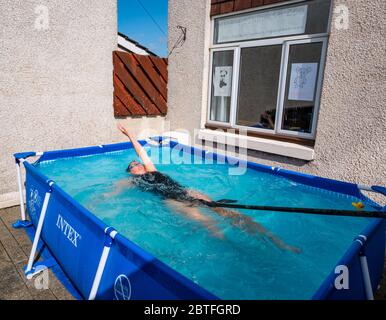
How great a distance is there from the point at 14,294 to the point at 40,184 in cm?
127

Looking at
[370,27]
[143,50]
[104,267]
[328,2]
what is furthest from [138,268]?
[143,50]

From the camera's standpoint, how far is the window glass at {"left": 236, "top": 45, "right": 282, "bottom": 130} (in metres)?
5.62

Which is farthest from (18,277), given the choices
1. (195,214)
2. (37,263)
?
(195,214)

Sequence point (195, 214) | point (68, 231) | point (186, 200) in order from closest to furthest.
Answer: point (68, 231)
point (195, 214)
point (186, 200)

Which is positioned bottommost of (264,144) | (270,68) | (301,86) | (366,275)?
(366,275)

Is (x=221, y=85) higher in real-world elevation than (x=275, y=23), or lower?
lower

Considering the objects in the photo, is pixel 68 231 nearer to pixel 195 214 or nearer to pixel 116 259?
pixel 116 259

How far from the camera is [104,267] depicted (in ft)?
7.34

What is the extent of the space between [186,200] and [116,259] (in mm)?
1928

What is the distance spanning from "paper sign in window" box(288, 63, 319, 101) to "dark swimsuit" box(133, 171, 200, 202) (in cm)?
269

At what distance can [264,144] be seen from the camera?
525cm

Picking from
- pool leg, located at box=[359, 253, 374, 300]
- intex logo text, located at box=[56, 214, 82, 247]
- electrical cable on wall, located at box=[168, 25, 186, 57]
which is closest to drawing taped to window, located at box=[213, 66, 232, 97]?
electrical cable on wall, located at box=[168, 25, 186, 57]

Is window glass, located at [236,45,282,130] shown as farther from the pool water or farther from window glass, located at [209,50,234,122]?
the pool water
